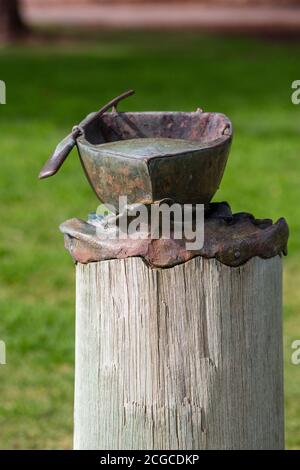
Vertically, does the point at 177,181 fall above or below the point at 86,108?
below

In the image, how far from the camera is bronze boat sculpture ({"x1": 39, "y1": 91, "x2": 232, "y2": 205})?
2549 mm

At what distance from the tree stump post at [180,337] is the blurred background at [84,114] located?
162cm

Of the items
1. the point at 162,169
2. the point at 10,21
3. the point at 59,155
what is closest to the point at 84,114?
the point at 10,21

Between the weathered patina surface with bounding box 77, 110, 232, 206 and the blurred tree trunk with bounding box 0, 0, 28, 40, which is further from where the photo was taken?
the blurred tree trunk with bounding box 0, 0, 28, 40

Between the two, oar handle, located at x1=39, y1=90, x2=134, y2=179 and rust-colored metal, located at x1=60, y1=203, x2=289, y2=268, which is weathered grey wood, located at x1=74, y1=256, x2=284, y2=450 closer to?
rust-colored metal, located at x1=60, y1=203, x2=289, y2=268

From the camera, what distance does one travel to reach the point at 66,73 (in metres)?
12.6

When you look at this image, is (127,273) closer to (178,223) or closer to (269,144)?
(178,223)

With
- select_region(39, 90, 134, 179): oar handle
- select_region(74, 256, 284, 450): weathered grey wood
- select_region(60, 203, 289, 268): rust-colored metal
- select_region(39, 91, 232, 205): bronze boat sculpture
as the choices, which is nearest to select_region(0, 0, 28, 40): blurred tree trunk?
select_region(39, 91, 232, 205): bronze boat sculpture

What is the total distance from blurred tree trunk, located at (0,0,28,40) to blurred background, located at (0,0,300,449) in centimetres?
2

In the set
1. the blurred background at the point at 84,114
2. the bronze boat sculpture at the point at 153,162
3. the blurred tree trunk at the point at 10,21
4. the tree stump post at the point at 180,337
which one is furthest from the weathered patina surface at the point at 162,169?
the blurred tree trunk at the point at 10,21

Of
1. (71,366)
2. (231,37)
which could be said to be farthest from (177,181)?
(231,37)

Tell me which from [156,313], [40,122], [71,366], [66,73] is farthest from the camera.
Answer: [66,73]

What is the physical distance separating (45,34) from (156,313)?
47.9 feet

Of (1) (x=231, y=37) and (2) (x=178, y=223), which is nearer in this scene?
(2) (x=178, y=223)
